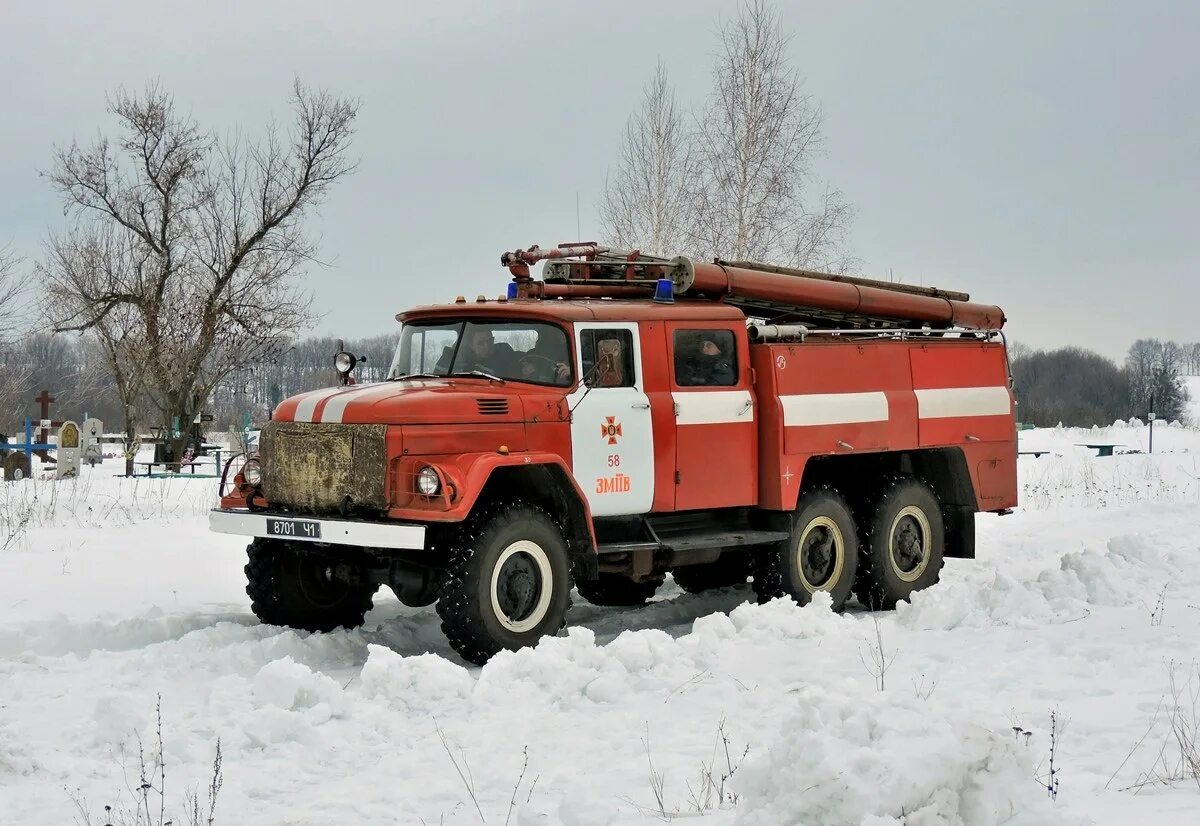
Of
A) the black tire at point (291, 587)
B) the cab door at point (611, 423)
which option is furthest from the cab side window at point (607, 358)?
the black tire at point (291, 587)

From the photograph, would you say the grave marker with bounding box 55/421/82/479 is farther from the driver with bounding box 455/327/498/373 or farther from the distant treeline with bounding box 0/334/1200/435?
the driver with bounding box 455/327/498/373

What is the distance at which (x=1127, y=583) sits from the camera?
991 centimetres

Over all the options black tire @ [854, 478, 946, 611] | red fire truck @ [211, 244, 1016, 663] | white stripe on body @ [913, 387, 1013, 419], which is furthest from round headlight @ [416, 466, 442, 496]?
white stripe on body @ [913, 387, 1013, 419]

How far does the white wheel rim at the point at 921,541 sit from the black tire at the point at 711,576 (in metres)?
1.37

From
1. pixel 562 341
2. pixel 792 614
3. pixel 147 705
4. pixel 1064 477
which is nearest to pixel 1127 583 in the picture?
pixel 792 614

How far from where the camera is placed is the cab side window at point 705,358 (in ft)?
32.8

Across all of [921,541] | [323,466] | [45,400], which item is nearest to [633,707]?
[323,466]

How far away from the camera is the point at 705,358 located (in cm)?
1019

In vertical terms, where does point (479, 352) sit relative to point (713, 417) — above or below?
above

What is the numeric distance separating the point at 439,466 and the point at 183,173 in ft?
82.4

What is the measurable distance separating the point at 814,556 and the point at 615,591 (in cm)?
184

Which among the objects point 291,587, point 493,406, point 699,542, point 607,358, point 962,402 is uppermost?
point 607,358

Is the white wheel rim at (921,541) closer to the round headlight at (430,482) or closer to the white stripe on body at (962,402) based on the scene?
the white stripe on body at (962,402)

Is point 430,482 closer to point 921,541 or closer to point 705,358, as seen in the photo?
point 705,358
